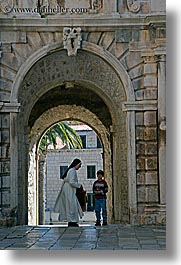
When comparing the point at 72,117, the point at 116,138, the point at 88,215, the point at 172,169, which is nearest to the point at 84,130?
the point at 88,215

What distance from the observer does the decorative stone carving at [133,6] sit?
10.1 metres

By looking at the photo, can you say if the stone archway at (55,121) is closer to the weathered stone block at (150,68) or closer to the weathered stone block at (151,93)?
the weathered stone block at (151,93)

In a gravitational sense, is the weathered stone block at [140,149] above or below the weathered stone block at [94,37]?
below

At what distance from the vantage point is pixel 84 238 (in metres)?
8.49

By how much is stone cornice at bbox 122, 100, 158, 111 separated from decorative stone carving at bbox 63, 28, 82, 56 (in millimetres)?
1169

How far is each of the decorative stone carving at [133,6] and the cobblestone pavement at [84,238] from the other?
3.32 m

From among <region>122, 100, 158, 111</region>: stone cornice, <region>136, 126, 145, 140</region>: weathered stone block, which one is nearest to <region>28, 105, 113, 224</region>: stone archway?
<region>136, 126, 145, 140</region>: weathered stone block

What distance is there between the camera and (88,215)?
27.1 m

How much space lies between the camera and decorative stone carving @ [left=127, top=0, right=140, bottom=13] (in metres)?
10.1

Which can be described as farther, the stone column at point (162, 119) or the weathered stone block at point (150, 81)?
the weathered stone block at point (150, 81)

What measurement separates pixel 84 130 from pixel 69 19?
18.9 meters

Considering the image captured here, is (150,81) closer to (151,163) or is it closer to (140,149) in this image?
(140,149)

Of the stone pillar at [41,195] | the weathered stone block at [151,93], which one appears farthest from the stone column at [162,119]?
the stone pillar at [41,195]

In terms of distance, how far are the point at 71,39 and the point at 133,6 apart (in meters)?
1.09
